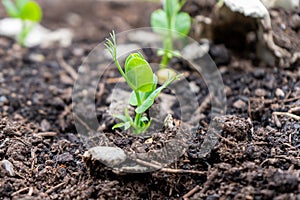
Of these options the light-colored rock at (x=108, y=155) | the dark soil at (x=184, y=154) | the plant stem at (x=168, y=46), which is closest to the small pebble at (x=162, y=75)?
the plant stem at (x=168, y=46)

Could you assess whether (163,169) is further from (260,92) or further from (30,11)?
(30,11)

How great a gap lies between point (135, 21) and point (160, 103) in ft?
3.87

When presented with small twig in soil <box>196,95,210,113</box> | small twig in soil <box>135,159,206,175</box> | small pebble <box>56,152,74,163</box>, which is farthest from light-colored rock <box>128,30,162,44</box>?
small twig in soil <box>135,159,206,175</box>

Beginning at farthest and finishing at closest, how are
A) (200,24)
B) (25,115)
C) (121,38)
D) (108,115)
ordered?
1. (121,38)
2. (200,24)
3. (25,115)
4. (108,115)

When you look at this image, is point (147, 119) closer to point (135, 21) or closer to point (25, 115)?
point (25, 115)

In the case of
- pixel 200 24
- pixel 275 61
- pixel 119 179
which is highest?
pixel 200 24

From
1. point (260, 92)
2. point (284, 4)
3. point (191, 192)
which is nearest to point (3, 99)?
point (191, 192)

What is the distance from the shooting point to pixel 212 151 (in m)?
1.38

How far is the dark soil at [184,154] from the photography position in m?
1.27

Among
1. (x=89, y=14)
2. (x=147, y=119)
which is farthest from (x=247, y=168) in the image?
(x=89, y=14)

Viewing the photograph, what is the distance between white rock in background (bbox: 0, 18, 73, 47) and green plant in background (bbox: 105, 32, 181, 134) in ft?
3.84

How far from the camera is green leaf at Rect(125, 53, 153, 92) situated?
52.9 inches

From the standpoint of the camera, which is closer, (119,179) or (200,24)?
(119,179)

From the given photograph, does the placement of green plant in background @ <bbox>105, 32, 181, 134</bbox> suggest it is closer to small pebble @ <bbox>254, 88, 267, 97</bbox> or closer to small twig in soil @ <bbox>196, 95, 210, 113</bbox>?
small twig in soil @ <bbox>196, 95, 210, 113</bbox>
